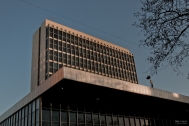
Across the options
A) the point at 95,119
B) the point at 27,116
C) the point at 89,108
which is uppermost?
the point at 89,108

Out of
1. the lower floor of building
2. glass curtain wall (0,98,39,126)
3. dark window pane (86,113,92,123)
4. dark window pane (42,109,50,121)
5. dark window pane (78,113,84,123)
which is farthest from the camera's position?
dark window pane (86,113,92,123)

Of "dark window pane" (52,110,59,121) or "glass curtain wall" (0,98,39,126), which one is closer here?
"dark window pane" (52,110,59,121)

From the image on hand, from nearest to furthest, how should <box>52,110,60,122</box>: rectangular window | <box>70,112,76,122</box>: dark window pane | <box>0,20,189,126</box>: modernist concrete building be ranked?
<box>0,20,189,126</box>: modernist concrete building, <box>52,110,60,122</box>: rectangular window, <box>70,112,76,122</box>: dark window pane

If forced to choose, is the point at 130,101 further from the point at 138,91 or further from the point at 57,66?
the point at 57,66

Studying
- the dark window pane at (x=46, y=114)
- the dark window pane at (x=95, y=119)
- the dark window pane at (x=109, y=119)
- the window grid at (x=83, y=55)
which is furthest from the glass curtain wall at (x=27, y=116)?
the window grid at (x=83, y=55)

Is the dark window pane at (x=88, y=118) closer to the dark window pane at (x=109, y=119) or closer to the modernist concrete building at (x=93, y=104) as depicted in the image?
the modernist concrete building at (x=93, y=104)

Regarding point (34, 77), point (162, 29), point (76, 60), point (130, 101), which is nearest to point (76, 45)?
point (76, 60)

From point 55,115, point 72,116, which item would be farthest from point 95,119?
point 55,115

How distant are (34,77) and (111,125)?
44566 millimetres

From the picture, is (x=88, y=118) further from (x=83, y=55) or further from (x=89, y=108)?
(x=83, y=55)

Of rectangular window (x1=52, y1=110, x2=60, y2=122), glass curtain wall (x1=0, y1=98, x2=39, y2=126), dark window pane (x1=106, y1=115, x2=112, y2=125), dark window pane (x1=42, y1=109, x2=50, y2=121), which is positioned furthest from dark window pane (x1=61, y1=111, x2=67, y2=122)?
dark window pane (x1=106, y1=115, x2=112, y2=125)

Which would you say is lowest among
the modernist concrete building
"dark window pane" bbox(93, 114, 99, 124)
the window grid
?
"dark window pane" bbox(93, 114, 99, 124)

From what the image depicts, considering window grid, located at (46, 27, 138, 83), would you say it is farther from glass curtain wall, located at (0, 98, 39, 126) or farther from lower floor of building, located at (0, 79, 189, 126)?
lower floor of building, located at (0, 79, 189, 126)

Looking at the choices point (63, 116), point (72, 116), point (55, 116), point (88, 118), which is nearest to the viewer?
point (55, 116)
